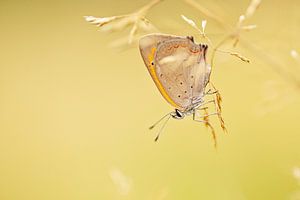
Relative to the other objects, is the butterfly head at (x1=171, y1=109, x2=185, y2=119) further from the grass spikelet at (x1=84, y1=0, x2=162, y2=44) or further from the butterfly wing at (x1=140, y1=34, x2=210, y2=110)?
the grass spikelet at (x1=84, y1=0, x2=162, y2=44)

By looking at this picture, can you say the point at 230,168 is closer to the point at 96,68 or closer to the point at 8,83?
the point at 96,68

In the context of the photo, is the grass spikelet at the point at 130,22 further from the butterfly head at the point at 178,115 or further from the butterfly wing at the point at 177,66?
the butterfly head at the point at 178,115

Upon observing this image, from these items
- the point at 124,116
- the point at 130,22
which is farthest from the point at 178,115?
the point at 124,116

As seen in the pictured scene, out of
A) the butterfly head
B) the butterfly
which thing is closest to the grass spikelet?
the butterfly

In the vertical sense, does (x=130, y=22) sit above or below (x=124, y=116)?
above

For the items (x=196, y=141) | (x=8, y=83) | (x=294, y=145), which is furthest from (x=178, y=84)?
(x=8, y=83)

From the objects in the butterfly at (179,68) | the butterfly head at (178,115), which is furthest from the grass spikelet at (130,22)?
the butterfly head at (178,115)

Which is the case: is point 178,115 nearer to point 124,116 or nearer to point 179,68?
point 179,68
